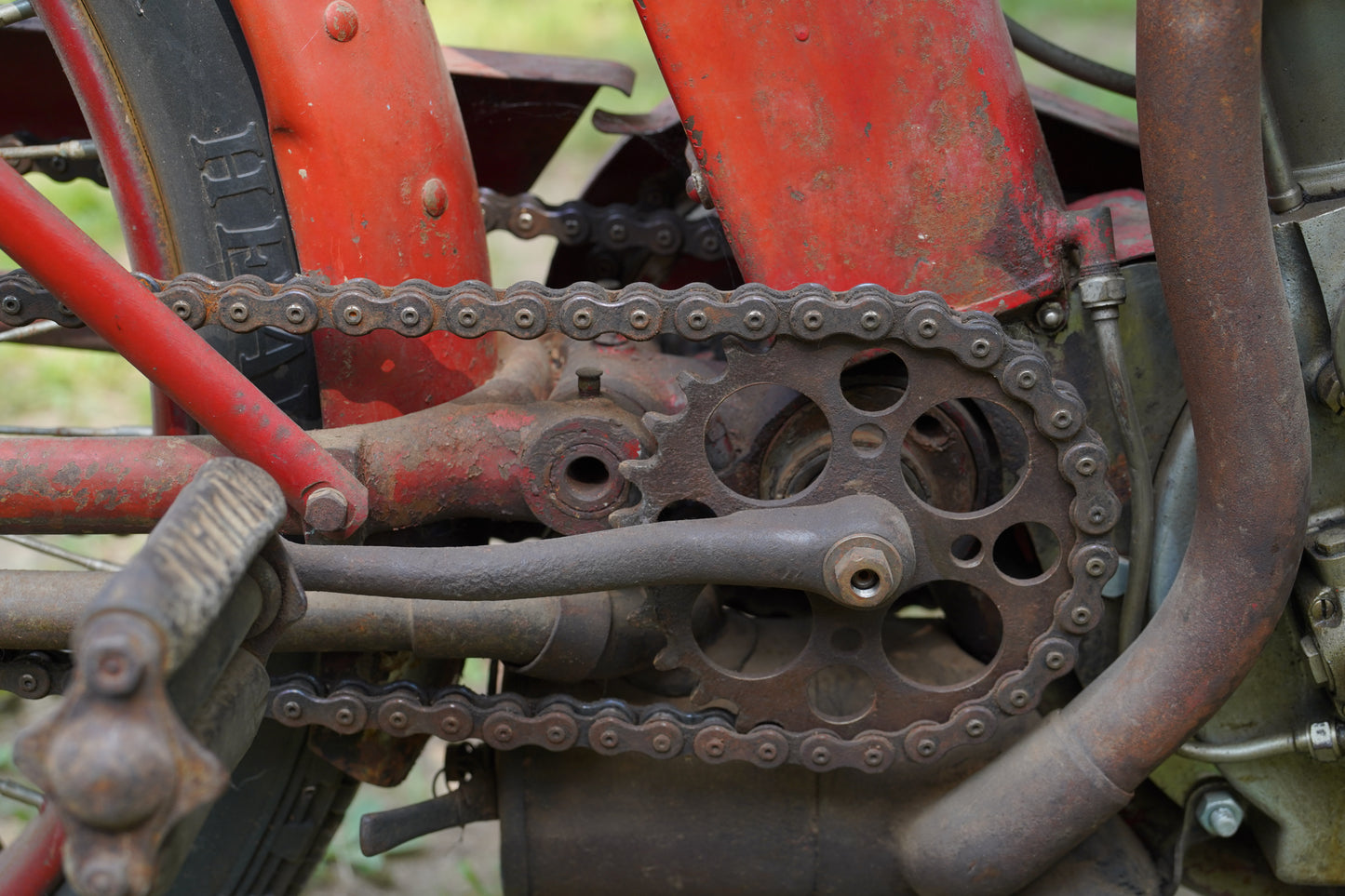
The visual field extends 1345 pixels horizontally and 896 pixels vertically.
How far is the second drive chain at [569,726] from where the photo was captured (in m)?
1.36

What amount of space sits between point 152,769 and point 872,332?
0.80 m

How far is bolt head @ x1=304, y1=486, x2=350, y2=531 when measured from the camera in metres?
1.18

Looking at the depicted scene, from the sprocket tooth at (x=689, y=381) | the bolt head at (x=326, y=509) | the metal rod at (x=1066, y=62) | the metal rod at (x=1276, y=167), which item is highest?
the metal rod at (x=1066, y=62)

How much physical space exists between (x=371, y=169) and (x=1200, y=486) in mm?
971

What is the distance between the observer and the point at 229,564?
2.86ft

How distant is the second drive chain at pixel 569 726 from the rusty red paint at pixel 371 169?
0.34m

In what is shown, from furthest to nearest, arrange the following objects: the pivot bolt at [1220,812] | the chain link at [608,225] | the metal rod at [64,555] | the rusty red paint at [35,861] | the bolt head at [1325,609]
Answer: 1. the chain link at [608,225]
2. the metal rod at [64,555]
3. the pivot bolt at [1220,812]
4. the bolt head at [1325,609]
5. the rusty red paint at [35,861]

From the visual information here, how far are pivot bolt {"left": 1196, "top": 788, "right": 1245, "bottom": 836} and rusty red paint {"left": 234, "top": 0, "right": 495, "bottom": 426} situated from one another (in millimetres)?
1077

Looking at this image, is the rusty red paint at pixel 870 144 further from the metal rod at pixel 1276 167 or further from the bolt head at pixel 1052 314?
the metal rod at pixel 1276 167

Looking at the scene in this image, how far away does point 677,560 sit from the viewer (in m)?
1.23

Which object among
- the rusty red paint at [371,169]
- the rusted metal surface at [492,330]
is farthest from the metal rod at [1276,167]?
the rusty red paint at [371,169]

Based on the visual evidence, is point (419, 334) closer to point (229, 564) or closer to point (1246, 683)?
point (229, 564)

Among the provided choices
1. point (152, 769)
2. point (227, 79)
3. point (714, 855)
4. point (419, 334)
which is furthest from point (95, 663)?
point (714, 855)

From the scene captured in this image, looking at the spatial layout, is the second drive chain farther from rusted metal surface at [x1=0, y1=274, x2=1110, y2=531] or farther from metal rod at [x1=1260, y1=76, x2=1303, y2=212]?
metal rod at [x1=1260, y1=76, x2=1303, y2=212]
